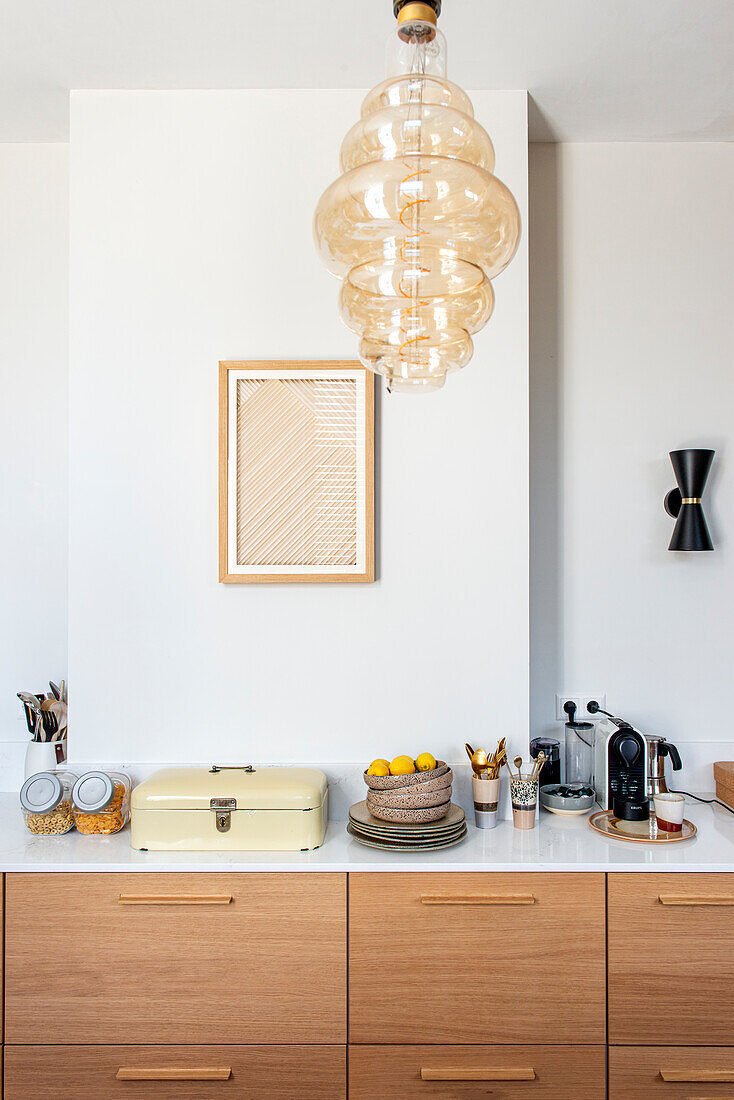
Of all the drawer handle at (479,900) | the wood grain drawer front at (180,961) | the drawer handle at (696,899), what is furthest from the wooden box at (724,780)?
the wood grain drawer front at (180,961)

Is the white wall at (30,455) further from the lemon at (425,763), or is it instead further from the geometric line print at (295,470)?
the lemon at (425,763)

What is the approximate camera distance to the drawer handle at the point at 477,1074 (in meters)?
1.69

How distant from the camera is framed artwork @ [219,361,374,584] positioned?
2.06 meters

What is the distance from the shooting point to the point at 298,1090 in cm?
171

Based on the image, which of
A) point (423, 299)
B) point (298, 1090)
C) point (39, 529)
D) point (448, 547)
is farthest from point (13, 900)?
point (423, 299)

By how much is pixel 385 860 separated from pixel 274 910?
0.86 feet

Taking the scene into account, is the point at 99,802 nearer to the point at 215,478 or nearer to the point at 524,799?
the point at 215,478

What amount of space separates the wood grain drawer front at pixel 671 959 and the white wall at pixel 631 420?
0.66 metres

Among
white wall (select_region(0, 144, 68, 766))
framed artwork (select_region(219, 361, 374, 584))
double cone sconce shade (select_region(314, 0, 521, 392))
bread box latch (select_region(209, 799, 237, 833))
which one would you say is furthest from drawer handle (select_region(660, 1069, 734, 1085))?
white wall (select_region(0, 144, 68, 766))

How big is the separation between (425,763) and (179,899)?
2.05 feet

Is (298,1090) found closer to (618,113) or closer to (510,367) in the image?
(510,367)

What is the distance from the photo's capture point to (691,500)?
2.24 meters

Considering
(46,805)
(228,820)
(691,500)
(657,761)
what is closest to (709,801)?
(657,761)

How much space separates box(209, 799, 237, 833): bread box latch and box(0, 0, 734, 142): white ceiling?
5.86 feet
